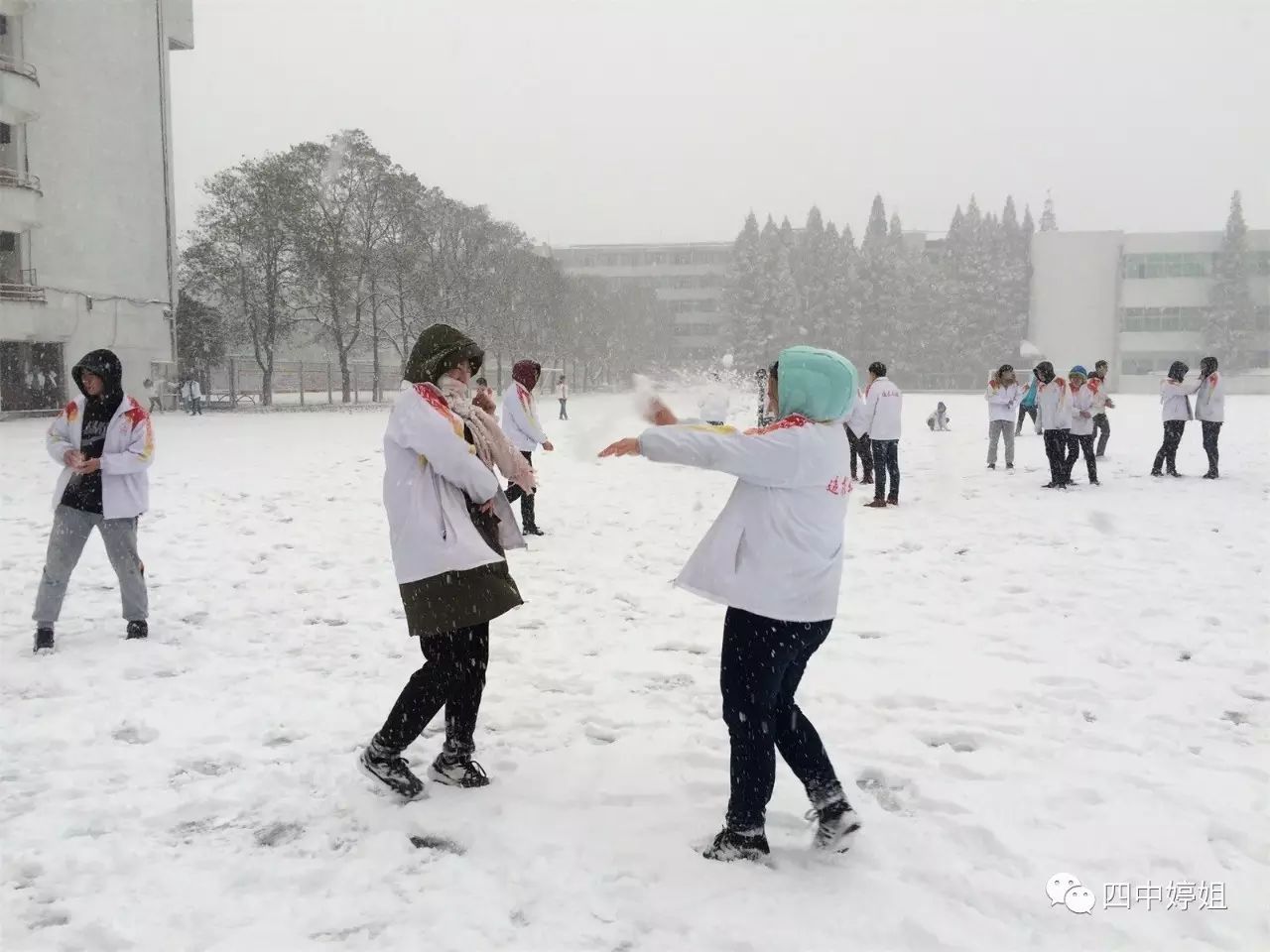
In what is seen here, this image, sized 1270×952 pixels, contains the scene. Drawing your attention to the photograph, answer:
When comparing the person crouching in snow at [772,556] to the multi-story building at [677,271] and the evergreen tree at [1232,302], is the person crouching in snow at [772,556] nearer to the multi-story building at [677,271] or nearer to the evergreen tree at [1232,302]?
the evergreen tree at [1232,302]

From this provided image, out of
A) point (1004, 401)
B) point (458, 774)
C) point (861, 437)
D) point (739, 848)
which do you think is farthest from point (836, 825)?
point (1004, 401)

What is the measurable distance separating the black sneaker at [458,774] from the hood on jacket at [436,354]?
1.74 metres

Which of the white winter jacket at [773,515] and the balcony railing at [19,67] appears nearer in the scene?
the white winter jacket at [773,515]

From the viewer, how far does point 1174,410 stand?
14.1 metres

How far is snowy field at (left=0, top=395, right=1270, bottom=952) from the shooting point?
3.09 m

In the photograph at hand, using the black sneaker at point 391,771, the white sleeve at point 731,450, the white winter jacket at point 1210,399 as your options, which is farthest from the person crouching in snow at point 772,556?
the white winter jacket at point 1210,399

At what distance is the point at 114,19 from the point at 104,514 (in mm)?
38140

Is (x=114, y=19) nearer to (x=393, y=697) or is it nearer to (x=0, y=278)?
(x=0, y=278)

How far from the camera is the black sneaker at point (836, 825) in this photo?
3447mm

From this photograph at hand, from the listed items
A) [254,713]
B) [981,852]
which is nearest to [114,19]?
[254,713]

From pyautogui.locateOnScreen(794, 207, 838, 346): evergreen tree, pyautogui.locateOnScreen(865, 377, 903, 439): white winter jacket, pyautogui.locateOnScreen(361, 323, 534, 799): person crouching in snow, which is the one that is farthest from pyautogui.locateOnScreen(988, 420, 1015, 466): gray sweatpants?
pyautogui.locateOnScreen(794, 207, 838, 346): evergreen tree

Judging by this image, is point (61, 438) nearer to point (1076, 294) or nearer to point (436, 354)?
point (436, 354)

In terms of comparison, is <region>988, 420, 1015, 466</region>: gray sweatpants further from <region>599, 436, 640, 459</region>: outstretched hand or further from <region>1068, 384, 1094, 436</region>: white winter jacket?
<region>599, 436, 640, 459</region>: outstretched hand

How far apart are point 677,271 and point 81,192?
81.9m
